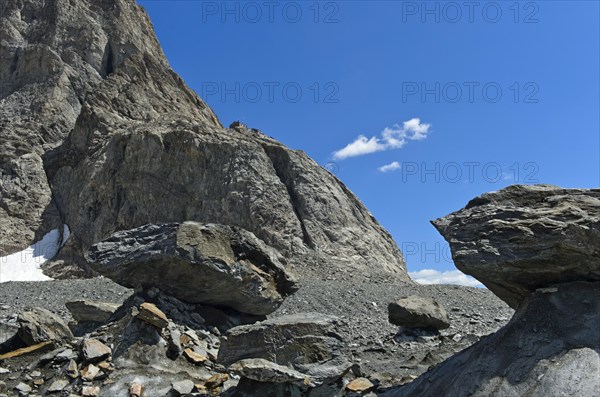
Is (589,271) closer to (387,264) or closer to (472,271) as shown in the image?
(472,271)

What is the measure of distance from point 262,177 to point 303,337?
1638 inches

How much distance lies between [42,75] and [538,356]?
76.2 metres

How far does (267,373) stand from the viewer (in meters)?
9.62

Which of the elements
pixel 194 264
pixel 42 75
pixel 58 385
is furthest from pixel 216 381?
pixel 42 75

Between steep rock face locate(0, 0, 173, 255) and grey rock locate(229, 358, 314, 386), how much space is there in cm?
5208

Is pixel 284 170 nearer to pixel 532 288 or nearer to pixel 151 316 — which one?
pixel 151 316

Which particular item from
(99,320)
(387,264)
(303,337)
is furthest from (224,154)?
(303,337)

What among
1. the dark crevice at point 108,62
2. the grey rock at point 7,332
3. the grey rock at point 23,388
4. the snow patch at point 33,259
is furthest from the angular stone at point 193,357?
the dark crevice at point 108,62

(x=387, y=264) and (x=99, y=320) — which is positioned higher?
(x=387, y=264)

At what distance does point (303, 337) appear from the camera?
1123 cm

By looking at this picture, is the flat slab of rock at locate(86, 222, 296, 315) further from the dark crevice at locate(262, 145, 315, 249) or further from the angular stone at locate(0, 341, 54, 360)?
the dark crevice at locate(262, 145, 315, 249)

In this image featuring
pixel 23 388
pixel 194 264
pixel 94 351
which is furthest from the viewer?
pixel 194 264

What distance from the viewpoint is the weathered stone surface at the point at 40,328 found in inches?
524

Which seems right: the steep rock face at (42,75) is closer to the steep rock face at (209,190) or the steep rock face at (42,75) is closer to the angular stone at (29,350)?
the steep rock face at (209,190)
